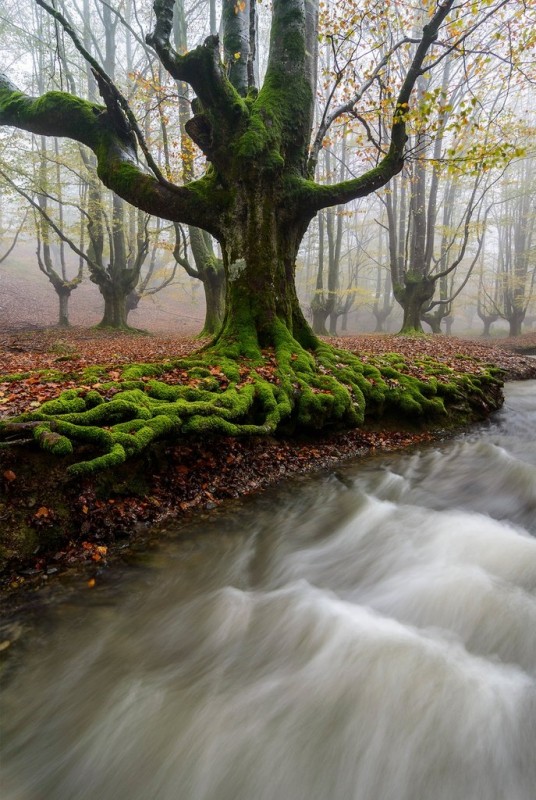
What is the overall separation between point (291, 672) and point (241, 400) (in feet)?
9.66

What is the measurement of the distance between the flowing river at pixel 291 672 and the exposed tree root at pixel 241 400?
107cm

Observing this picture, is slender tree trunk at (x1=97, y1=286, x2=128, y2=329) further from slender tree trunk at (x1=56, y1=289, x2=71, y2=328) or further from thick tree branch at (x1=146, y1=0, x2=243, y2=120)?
thick tree branch at (x1=146, y1=0, x2=243, y2=120)

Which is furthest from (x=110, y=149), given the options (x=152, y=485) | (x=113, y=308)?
(x=113, y=308)

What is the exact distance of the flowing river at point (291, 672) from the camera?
1.99 m

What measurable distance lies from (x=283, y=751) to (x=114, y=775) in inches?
32.8

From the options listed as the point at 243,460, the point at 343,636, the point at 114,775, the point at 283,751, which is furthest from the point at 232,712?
the point at 243,460

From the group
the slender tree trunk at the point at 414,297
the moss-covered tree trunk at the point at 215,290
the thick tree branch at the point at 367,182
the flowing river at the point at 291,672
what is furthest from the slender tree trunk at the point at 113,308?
the flowing river at the point at 291,672

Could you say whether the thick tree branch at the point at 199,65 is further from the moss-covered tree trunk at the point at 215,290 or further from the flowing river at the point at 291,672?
the moss-covered tree trunk at the point at 215,290

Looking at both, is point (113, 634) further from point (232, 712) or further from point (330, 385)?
point (330, 385)

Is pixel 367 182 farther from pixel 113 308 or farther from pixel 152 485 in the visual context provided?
pixel 113 308

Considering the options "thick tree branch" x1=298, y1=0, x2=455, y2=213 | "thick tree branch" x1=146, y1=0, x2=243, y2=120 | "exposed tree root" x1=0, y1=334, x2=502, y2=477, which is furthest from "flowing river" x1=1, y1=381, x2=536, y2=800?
"thick tree branch" x1=146, y1=0, x2=243, y2=120

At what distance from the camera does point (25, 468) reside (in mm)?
3361

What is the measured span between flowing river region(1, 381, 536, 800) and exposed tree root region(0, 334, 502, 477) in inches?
42.1

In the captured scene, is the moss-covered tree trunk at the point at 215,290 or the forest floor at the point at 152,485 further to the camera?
A: the moss-covered tree trunk at the point at 215,290
